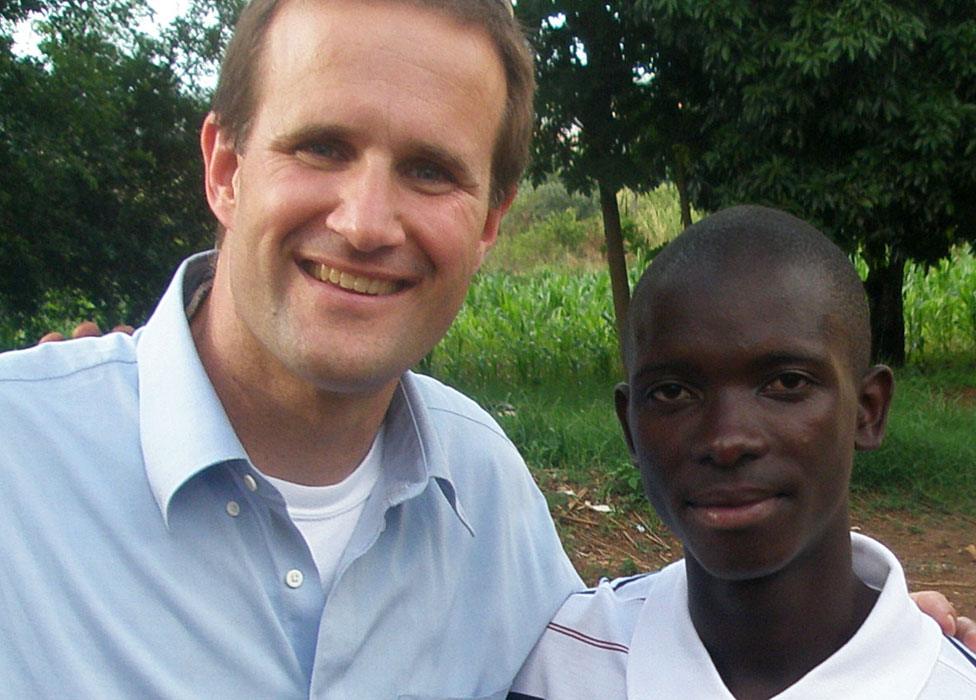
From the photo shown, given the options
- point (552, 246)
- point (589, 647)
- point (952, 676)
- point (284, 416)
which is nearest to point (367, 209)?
point (284, 416)

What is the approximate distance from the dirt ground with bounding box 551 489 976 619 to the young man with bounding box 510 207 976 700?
3.98 meters

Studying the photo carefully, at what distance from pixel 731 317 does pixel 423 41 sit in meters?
0.72

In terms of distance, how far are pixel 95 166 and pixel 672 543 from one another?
6.08 m

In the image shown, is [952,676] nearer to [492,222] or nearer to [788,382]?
[788,382]

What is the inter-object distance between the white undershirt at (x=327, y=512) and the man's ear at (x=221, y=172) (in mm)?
517

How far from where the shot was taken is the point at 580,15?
9.90m

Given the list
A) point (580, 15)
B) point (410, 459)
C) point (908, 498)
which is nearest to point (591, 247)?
point (580, 15)


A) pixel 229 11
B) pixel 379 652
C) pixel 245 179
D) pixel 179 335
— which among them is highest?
pixel 229 11

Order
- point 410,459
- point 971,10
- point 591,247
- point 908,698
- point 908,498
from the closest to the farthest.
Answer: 1. point 908,698
2. point 410,459
3. point 908,498
4. point 971,10
5. point 591,247

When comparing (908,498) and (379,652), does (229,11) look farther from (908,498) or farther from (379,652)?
(379,652)

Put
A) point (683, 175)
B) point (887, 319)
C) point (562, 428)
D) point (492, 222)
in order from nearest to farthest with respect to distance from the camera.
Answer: point (492, 222), point (562, 428), point (683, 175), point (887, 319)

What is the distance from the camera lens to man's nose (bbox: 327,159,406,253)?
196 centimetres

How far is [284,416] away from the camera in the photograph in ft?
7.03

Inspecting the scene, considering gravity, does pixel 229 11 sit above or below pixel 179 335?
above
